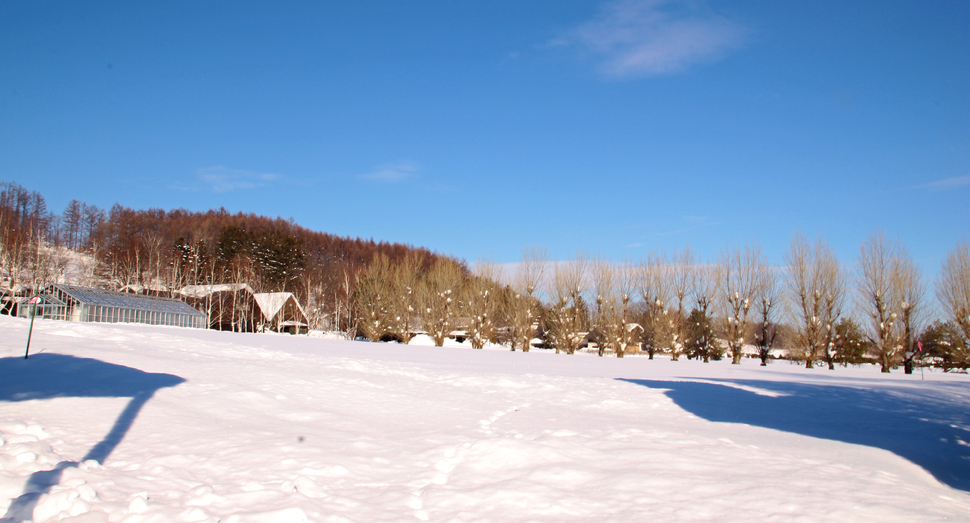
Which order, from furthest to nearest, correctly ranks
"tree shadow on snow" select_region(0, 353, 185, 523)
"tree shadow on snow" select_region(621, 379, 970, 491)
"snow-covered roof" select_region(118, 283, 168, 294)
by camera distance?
1. "snow-covered roof" select_region(118, 283, 168, 294)
2. "tree shadow on snow" select_region(621, 379, 970, 491)
3. "tree shadow on snow" select_region(0, 353, 185, 523)

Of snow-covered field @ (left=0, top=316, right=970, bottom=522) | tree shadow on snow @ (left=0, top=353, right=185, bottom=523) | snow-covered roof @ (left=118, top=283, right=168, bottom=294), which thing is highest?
snow-covered roof @ (left=118, top=283, right=168, bottom=294)

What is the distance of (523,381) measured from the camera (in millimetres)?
13617

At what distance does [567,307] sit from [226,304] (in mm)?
34827

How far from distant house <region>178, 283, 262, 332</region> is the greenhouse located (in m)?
5.11

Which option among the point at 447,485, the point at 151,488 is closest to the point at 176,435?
the point at 151,488

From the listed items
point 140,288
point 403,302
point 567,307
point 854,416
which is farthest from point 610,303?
point 140,288

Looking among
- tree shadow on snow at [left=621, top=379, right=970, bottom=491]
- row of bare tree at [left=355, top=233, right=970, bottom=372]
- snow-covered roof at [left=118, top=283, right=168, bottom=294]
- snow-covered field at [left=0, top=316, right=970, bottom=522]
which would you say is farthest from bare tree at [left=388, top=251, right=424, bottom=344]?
Result: snow-covered field at [left=0, top=316, right=970, bottom=522]

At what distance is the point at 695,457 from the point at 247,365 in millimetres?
9639

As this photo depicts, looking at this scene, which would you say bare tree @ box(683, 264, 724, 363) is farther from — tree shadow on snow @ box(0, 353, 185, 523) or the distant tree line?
tree shadow on snow @ box(0, 353, 185, 523)

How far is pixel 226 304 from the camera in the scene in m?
53.1

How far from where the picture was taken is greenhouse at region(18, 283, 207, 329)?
37250mm

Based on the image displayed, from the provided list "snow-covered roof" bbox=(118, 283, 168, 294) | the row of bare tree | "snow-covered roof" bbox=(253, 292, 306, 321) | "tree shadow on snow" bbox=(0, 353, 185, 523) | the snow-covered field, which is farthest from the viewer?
"snow-covered roof" bbox=(118, 283, 168, 294)

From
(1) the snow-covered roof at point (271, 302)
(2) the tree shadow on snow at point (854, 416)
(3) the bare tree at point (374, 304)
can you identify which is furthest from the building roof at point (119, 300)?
(2) the tree shadow on snow at point (854, 416)

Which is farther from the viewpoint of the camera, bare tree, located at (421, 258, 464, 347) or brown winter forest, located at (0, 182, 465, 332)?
brown winter forest, located at (0, 182, 465, 332)
